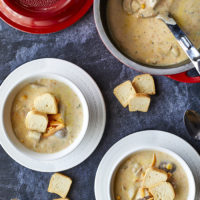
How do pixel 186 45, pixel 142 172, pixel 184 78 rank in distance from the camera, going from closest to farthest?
pixel 186 45 < pixel 184 78 < pixel 142 172

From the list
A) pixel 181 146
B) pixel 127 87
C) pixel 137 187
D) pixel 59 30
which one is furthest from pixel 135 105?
pixel 59 30

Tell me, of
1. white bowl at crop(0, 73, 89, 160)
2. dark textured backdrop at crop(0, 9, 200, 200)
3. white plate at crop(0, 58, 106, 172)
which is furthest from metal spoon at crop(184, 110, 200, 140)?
white bowl at crop(0, 73, 89, 160)

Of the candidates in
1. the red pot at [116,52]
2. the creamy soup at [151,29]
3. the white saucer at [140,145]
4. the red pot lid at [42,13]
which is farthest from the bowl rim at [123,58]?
the white saucer at [140,145]

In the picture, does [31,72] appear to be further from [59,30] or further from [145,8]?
[145,8]

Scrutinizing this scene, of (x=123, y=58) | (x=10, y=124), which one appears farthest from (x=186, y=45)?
(x=10, y=124)

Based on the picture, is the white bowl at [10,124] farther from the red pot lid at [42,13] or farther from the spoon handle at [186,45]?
the spoon handle at [186,45]

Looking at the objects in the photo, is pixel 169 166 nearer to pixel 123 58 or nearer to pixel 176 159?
pixel 176 159
